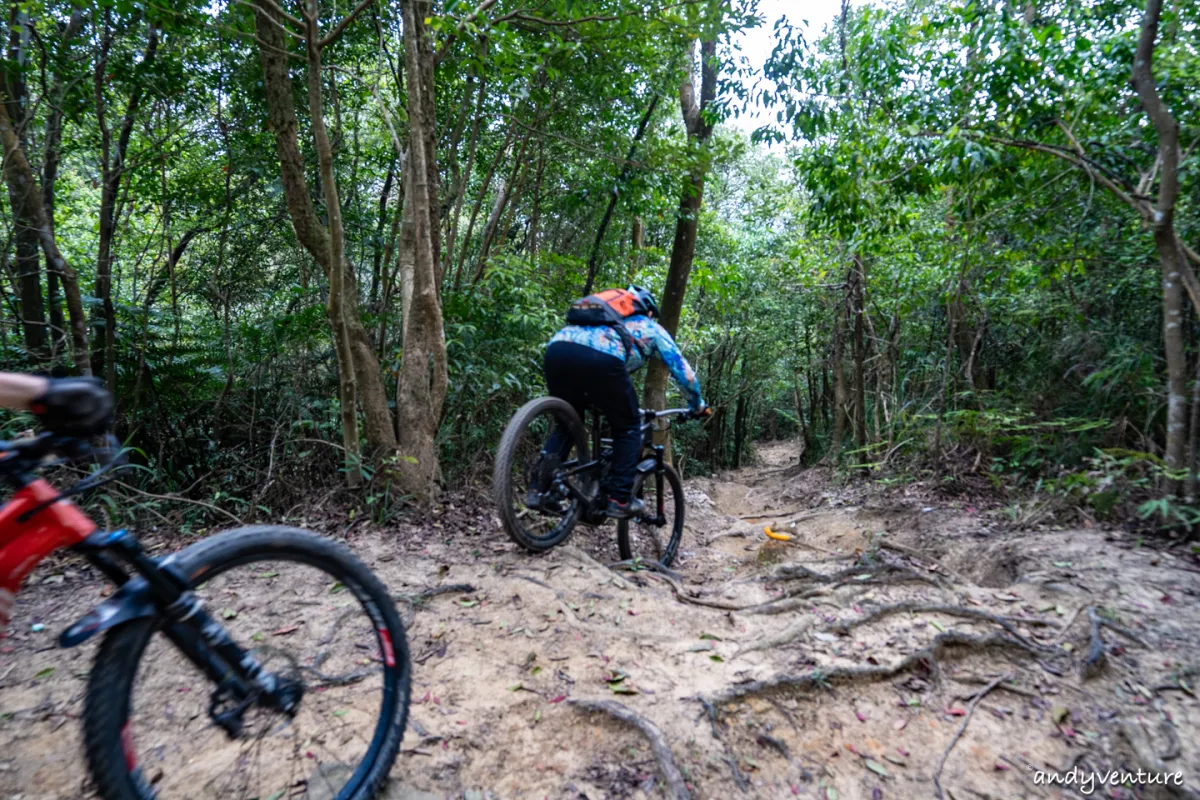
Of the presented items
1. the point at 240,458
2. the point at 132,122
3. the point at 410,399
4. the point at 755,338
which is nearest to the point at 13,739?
the point at 410,399

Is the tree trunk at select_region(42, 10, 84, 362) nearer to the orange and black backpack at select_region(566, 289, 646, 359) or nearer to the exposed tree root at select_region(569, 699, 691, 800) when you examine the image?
the orange and black backpack at select_region(566, 289, 646, 359)

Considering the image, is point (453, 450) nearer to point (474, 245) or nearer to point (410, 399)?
point (410, 399)

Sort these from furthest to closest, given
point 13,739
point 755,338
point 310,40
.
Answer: point 755,338
point 310,40
point 13,739

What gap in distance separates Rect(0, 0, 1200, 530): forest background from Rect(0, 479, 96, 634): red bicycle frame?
307 cm

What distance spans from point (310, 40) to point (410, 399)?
97.4 inches

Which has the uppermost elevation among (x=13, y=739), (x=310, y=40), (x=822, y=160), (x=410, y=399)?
(x=310, y=40)

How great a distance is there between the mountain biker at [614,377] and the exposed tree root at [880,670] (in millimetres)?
1840

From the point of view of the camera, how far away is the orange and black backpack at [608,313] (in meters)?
4.01

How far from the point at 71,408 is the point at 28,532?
304mm

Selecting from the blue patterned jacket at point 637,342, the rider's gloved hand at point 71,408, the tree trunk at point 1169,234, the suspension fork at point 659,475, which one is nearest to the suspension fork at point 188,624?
the rider's gloved hand at point 71,408

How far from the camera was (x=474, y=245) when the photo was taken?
9.79 m

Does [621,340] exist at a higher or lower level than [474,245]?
lower

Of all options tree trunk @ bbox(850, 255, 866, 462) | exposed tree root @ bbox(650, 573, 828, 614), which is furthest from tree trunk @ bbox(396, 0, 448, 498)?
tree trunk @ bbox(850, 255, 866, 462)

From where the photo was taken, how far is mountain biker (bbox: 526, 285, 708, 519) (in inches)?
156
